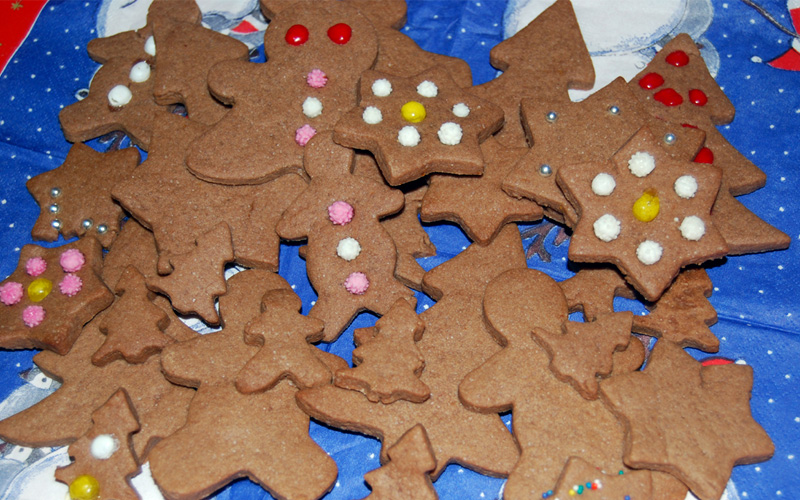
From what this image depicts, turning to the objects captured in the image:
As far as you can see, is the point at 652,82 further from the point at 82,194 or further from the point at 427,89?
the point at 82,194

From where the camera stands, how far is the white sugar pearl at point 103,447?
1.97 metres

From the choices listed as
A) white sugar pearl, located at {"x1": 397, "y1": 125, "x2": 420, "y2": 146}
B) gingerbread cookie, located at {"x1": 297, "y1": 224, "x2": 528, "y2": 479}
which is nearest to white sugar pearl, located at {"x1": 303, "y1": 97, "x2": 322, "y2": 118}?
white sugar pearl, located at {"x1": 397, "y1": 125, "x2": 420, "y2": 146}

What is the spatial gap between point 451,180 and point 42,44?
2.09m

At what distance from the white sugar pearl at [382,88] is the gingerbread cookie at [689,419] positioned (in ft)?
4.13

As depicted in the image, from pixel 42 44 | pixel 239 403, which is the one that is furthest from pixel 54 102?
pixel 239 403


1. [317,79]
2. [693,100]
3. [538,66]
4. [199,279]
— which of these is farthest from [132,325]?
[693,100]

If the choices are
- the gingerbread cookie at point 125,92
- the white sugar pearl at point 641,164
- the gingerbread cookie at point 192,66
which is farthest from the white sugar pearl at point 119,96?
the white sugar pearl at point 641,164

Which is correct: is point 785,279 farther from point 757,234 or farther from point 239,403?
point 239,403

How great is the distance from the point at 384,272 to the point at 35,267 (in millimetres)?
1242

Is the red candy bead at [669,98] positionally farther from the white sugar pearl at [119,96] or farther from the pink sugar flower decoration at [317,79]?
the white sugar pearl at [119,96]

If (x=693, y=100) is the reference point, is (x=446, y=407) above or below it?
below

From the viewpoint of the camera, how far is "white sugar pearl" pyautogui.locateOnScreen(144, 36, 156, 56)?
108 inches

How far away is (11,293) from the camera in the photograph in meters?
2.24

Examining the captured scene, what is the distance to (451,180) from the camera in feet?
7.73
